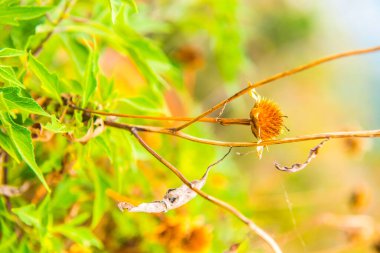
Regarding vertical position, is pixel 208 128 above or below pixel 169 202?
above

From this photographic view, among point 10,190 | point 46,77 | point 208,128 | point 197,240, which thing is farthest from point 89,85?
point 208,128

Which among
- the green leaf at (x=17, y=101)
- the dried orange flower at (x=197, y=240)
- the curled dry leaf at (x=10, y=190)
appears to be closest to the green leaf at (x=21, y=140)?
the green leaf at (x=17, y=101)

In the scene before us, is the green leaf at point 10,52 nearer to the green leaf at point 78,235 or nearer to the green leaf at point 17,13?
the green leaf at point 17,13

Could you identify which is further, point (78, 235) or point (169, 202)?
point (78, 235)

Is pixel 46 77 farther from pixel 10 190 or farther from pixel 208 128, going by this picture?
pixel 208 128

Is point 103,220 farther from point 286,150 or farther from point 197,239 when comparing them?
point 286,150

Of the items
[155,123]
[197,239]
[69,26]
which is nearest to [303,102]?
[155,123]
